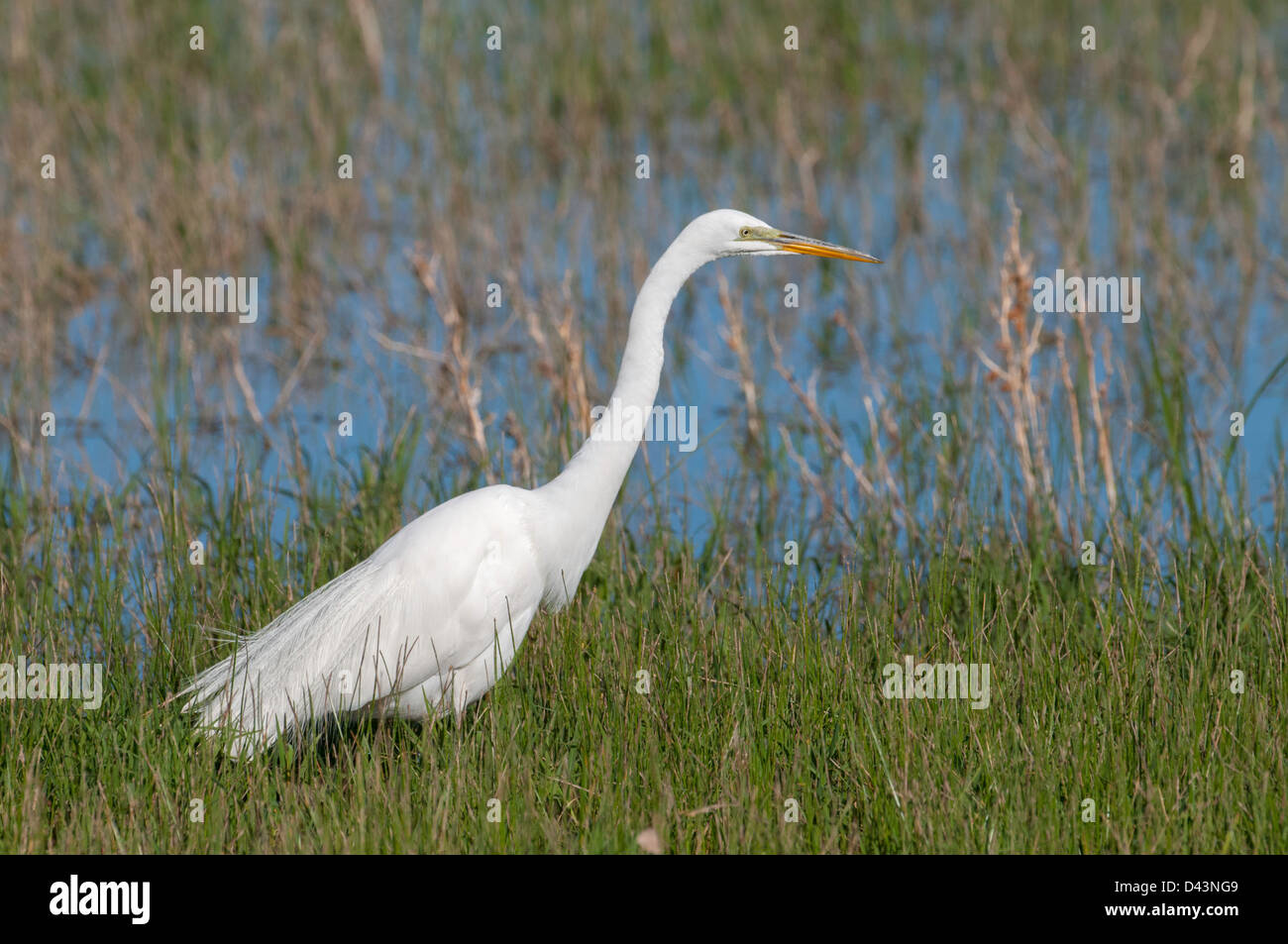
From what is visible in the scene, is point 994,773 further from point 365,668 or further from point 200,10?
point 200,10

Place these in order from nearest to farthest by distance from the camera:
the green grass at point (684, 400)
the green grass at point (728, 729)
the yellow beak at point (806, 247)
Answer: the green grass at point (728, 729) < the green grass at point (684, 400) < the yellow beak at point (806, 247)

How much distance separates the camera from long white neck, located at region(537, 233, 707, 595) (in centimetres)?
416

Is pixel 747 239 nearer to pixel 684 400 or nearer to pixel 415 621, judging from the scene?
pixel 415 621

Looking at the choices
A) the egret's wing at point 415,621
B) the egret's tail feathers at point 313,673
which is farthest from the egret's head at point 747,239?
the egret's tail feathers at point 313,673

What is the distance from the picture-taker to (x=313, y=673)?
13.7ft

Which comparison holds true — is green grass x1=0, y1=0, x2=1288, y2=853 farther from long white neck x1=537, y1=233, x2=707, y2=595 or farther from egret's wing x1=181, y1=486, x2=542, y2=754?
long white neck x1=537, y1=233, x2=707, y2=595

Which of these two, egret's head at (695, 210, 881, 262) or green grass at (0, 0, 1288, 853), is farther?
egret's head at (695, 210, 881, 262)

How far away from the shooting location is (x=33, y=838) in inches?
141

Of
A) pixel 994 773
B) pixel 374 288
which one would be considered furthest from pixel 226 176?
pixel 994 773

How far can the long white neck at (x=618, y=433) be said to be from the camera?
416cm

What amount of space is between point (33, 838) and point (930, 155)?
7.04 metres

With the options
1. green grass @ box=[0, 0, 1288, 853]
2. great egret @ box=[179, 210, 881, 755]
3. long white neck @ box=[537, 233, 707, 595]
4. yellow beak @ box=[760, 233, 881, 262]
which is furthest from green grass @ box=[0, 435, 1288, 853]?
yellow beak @ box=[760, 233, 881, 262]

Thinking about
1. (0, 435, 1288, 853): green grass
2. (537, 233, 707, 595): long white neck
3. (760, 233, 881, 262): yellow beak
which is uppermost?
(760, 233, 881, 262): yellow beak

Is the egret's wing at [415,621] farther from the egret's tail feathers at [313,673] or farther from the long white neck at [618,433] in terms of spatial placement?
the long white neck at [618,433]
